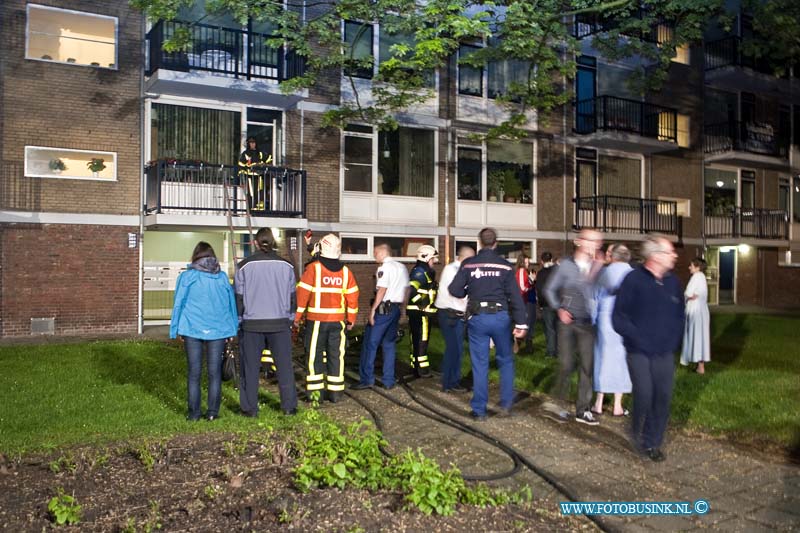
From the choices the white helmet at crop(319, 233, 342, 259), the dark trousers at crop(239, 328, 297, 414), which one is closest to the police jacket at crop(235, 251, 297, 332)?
the dark trousers at crop(239, 328, 297, 414)

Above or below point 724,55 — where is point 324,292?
below

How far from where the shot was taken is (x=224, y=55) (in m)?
18.2

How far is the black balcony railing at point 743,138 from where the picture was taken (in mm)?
27422

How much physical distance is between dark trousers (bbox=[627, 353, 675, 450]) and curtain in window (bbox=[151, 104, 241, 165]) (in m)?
14.0

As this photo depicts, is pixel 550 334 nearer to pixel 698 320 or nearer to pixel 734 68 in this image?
pixel 698 320

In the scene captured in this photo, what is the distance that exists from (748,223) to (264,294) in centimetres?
2579

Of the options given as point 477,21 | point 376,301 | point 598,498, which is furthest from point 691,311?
point 598,498

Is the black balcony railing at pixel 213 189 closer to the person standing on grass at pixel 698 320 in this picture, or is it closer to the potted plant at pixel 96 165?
the potted plant at pixel 96 165

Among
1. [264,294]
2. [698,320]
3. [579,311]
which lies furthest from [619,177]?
[264,294]

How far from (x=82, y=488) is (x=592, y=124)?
22.3m

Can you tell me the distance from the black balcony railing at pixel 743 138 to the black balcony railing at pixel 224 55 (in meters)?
16.7

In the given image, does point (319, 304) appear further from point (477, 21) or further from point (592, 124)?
point (592, 124)

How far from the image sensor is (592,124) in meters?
24.5

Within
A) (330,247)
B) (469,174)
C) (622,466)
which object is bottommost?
(622,466)
